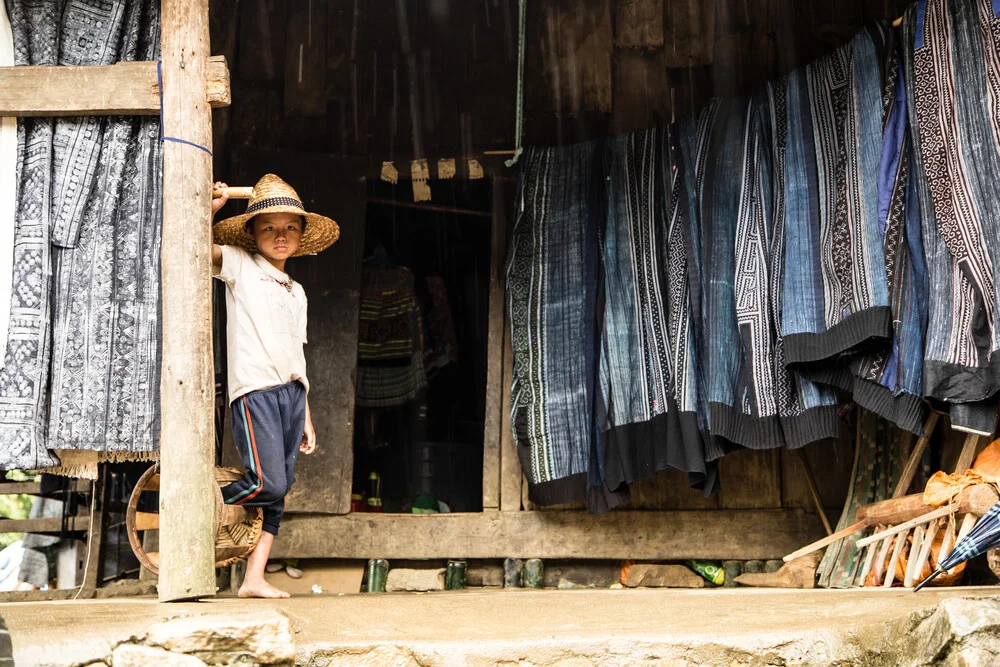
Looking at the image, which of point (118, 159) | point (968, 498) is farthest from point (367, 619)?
point (968, 498)

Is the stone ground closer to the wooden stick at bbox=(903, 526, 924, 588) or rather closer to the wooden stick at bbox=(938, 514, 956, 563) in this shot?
the wooden stick at bbox=(938, 514, 956, 563)

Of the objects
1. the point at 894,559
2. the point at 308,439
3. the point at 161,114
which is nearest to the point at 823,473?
the point at 894,559

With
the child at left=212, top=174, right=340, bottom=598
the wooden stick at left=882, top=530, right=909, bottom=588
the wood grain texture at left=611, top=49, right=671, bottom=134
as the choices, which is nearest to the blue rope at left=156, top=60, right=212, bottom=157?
the child at left=212, top=174, right=340, bottom=598

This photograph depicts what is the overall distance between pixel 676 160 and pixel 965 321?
1806 mm

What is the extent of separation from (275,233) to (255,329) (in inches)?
18.1

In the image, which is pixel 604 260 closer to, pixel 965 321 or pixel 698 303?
pixel 698 303

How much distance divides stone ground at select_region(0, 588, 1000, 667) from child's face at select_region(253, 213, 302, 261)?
1568 mm

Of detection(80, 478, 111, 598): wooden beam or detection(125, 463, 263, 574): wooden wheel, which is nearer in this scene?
detection(125, 463, 263, 574): wooden wheel

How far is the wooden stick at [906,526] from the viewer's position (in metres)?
4.48

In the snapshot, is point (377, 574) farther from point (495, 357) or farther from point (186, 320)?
point (186, 320)

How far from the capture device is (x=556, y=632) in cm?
362

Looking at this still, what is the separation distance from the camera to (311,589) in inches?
231

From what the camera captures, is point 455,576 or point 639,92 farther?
point 639,92

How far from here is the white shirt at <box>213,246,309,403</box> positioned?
14.9ft
